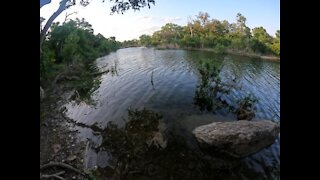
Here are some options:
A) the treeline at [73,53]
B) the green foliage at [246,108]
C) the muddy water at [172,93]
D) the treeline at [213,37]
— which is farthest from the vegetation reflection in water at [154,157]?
the treeline at [213,37]

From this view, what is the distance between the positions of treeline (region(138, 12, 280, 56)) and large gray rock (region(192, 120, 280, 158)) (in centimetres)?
194

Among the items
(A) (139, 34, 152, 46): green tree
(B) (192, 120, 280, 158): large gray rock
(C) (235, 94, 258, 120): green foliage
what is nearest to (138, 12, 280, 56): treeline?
(A) (139, 34, 152, 46): green tree

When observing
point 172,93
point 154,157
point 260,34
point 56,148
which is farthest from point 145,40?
point 56,148

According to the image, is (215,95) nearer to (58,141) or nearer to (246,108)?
(246,108)

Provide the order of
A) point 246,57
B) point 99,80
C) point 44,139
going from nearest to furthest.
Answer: point 44,139 < point 99,80 < point 246,57

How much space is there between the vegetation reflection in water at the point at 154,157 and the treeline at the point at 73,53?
1.79m

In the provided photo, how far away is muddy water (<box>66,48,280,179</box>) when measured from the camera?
455cm

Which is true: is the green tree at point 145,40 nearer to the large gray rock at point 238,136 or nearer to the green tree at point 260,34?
the green tree at point 260,34

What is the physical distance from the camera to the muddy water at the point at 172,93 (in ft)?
14.9
